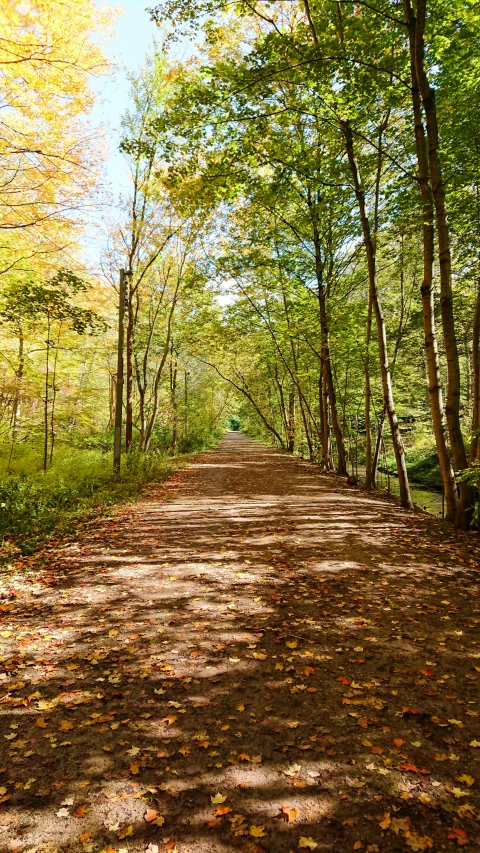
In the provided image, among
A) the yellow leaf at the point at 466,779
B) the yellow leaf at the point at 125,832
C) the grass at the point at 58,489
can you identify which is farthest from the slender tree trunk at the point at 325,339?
the yellow leaf at the point at 125,832

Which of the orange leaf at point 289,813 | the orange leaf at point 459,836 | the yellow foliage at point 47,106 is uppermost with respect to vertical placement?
the yellow foliage at point 47,106

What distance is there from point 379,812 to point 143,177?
59.6ft

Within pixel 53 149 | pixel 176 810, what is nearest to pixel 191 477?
pixel 53 149

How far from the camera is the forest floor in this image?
6.89 ft

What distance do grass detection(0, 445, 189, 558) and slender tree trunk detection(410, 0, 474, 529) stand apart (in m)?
6.98

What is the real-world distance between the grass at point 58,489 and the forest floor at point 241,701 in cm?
116

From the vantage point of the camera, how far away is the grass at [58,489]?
6.94 metres

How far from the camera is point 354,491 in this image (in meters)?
11.7

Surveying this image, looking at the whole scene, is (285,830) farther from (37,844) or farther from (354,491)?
(354,491)

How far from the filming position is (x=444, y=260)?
689 cm

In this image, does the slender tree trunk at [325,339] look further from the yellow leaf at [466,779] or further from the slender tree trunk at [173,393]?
the yellow leaf at [466,779]

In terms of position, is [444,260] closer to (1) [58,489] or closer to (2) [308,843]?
(2) [308,843]

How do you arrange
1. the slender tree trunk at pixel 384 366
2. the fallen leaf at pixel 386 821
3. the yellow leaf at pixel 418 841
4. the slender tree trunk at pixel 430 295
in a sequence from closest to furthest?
the yellow leaf at pixel 418 841 < the fallen leaf at pixel 386 821 < the slender tree trunk at pixel 430 295 < the slender tree trunk at pixel 384 366

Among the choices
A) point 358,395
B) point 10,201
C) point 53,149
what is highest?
point 53,149
